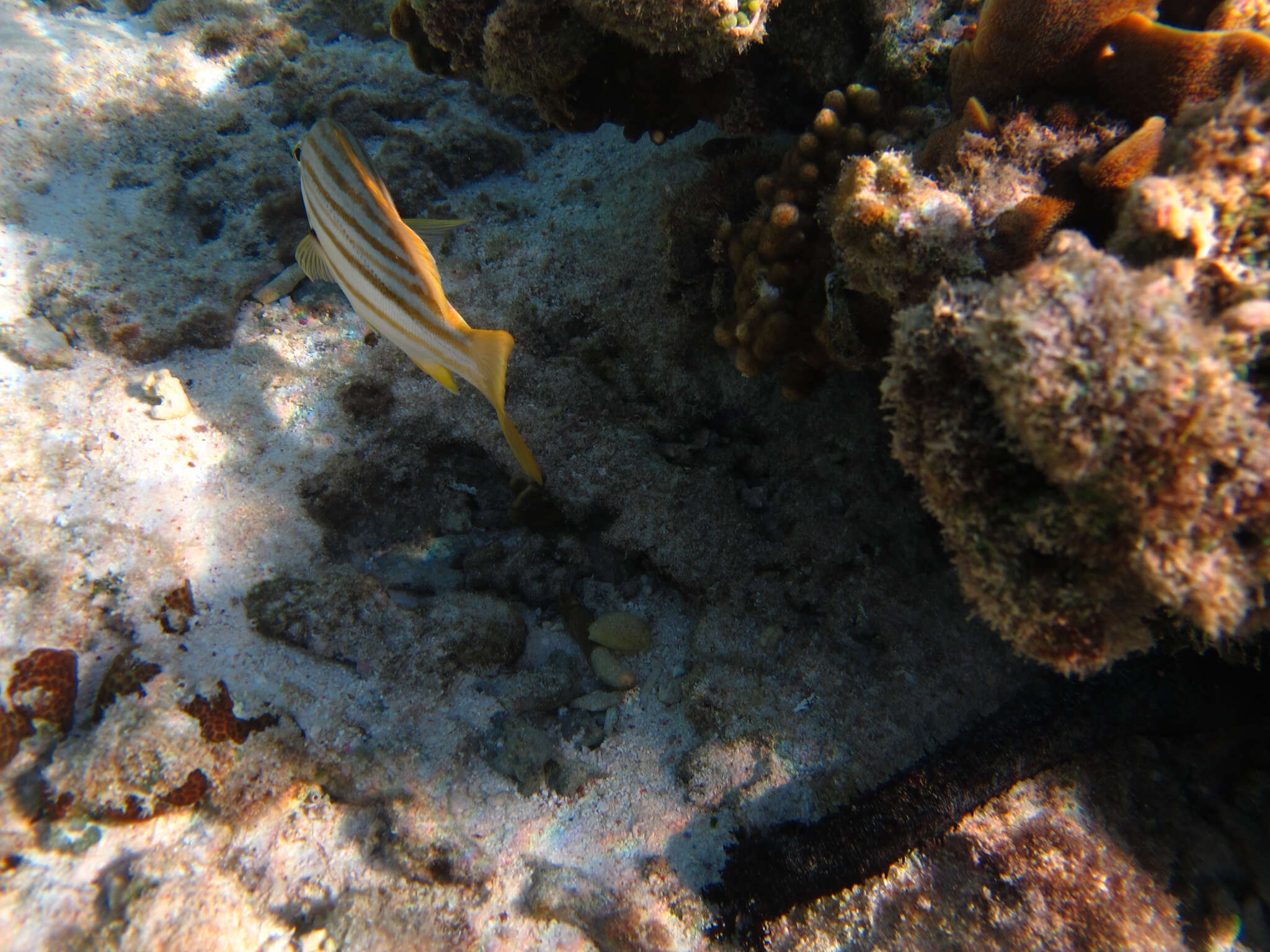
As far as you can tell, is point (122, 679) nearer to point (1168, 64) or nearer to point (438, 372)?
point (438, 372)

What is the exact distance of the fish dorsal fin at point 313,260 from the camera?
2.27 meters

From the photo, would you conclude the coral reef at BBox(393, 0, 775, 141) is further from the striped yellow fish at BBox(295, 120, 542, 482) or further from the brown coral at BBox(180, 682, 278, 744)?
the brown coral at BBox(180, 682, 278, 744)

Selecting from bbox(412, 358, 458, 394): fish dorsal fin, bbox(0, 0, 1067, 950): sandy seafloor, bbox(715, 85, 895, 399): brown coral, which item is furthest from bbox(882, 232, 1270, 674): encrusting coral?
bbox(412, 358, 458, 394): fish dorsal fin

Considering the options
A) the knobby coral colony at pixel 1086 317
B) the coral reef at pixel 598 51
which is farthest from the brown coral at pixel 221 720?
the coral reef at pixel 598 51

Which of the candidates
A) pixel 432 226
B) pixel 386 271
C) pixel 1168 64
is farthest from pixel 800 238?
pixel 386 271

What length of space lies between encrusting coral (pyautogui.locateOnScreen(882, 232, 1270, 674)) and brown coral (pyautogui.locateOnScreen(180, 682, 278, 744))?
2.63 metres

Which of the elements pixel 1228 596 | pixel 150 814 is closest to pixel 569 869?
pixel 150 814

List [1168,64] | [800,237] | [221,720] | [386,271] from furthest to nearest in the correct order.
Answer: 1. [800,237]
2. [221,720]
3. [386,271]
4. [1168,64]

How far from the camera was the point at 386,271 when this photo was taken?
70.9 inches

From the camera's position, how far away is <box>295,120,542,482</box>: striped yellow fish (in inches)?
67.2

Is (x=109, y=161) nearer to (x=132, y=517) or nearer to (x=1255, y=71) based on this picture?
(x=132, y=517)

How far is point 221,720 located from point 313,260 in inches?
76.0

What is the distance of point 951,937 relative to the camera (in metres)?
1.81

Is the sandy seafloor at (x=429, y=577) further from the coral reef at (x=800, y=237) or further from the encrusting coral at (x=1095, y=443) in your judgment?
the encrusting coral at (x=1095, y=443)
